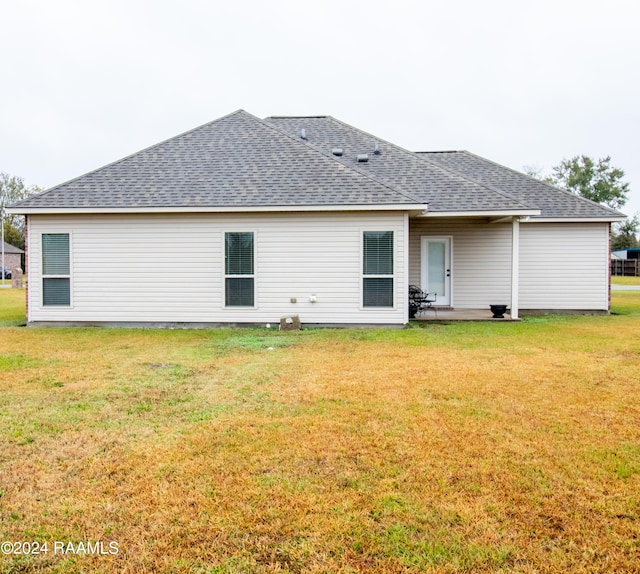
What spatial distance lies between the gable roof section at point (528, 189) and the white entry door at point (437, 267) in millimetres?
2045

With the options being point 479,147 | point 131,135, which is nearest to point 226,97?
point 131,135

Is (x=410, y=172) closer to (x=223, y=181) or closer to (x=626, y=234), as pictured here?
(x=223, y=181)

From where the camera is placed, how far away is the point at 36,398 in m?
5.24

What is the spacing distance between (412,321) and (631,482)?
8993mm

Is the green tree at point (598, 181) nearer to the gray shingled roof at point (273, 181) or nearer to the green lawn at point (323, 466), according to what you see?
the gray shingled roof at point (273, 181)

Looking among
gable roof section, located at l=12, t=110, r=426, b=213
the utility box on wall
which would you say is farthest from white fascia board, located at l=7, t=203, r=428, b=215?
the utility box on wall

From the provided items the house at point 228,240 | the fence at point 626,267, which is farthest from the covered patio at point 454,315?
the fence at point 626,267

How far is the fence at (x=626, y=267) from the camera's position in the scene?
46144 millimetres

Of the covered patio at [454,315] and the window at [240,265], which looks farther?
the covered patio at [454,315]

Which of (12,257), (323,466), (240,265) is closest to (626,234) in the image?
(240,265)

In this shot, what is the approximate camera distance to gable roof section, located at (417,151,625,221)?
14.0m

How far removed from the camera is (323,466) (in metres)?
3.52

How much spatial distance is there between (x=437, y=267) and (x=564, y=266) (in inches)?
140

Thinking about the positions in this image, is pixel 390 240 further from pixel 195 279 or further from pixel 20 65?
pixel 20 65
